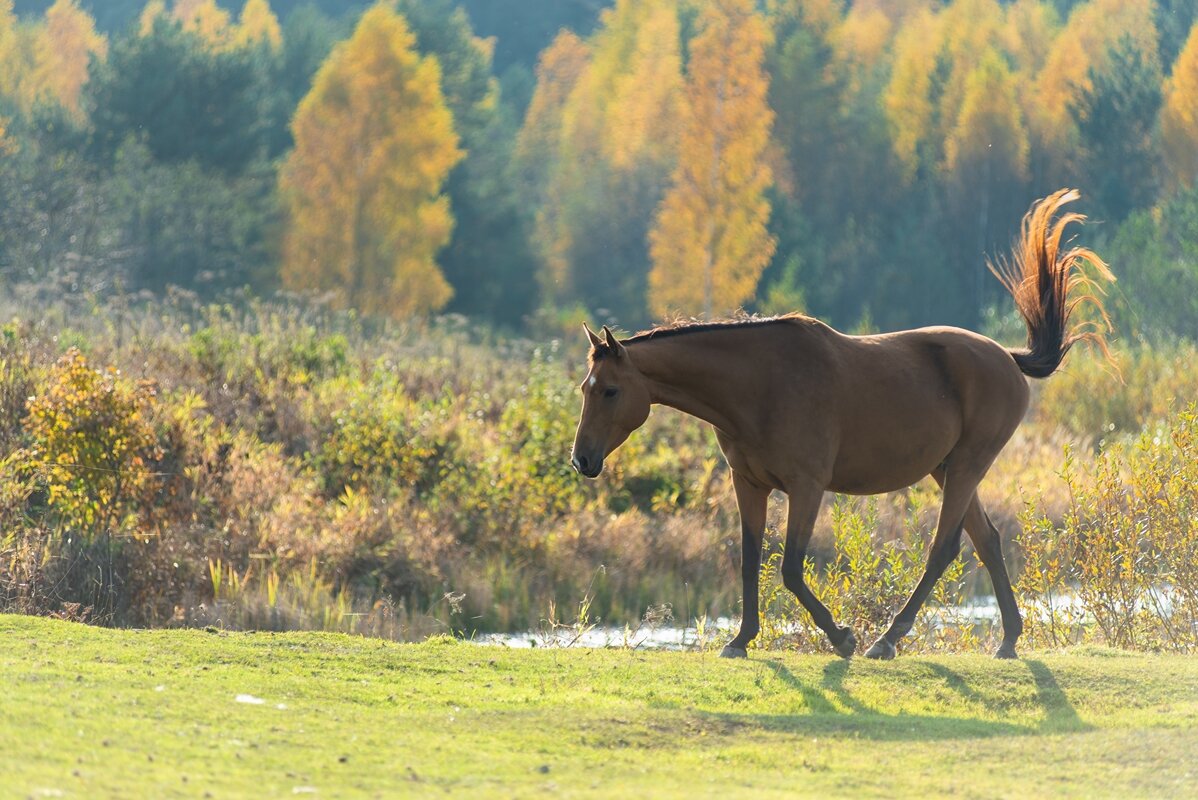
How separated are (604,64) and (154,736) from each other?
216ft

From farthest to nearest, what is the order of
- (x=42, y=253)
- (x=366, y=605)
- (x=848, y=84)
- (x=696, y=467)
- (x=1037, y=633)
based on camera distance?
1. (x=848, y=84)
2. (x=42, y=253)
3. (x=696, y=467)
4. (x=366, y=605)
5. (x=1037, y=633)

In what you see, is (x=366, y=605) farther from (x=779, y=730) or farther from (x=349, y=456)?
(x=779, y=730)

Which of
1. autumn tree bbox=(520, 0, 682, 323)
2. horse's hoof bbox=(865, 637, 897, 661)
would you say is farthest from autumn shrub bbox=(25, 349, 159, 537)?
autumn tree bbox=(520, 0, 682, 323)

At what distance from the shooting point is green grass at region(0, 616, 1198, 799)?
19.3 ft

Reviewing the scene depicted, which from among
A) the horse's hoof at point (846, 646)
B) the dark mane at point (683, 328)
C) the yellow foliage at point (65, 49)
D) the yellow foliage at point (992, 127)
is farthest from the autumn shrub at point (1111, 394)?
the yellow foliage at point (65, 49)

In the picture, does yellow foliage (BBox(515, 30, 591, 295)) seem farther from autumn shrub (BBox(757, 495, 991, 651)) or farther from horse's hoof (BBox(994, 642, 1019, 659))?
horse's hoof (BBox(994, 642, 1019, 659))

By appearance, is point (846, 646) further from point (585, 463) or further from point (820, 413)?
point (585, 463)

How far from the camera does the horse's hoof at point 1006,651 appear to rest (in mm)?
9484

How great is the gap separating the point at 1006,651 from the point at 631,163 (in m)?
50.3

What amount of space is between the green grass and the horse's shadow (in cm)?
2

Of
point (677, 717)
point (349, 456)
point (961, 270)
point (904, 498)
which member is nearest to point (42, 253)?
point (349, 456)

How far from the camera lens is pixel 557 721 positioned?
700cm

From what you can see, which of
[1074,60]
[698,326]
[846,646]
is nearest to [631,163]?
[1074,60]

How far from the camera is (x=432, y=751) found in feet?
20.8
